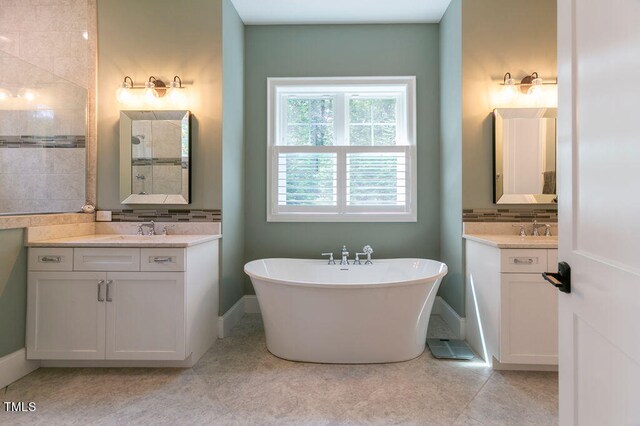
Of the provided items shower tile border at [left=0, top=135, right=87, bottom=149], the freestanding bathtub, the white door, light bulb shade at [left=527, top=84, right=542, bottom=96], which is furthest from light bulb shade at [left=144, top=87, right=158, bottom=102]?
light bulb shade at [left=527, top=84, right=542, bottom=96]

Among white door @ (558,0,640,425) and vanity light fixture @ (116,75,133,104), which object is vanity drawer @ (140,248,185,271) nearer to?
vanity light fixture @ (116,75,133,104)

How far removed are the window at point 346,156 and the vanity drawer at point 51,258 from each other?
5.32 feet

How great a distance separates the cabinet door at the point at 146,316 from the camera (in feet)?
6.73

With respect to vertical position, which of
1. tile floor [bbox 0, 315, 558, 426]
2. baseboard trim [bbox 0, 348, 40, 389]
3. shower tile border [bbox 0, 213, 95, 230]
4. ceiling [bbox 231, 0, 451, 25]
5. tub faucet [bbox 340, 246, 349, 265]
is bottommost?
tile floor [bbox 0, 315, 558, 426]

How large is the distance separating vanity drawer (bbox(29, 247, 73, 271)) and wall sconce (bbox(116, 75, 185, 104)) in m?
1.32

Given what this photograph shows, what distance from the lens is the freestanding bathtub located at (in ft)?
6.97

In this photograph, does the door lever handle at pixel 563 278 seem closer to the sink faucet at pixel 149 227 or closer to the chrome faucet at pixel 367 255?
the chrome faucet at pixel 367 255

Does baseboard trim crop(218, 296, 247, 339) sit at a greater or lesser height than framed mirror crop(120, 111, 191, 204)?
lesser

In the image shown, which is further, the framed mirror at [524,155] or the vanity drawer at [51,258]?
the framed mirror at [524,155]

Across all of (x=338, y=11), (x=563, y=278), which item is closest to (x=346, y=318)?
(x=563, y=278)

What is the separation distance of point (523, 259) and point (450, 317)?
1.04 metres

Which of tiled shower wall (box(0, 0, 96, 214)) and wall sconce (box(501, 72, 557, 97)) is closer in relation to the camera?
tiled shower wall (box(0, 0, 96, 214))

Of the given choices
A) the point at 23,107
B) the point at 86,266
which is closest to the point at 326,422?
the point at 86,266

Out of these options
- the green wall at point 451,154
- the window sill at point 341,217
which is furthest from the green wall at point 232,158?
the green wall at point 451,154
